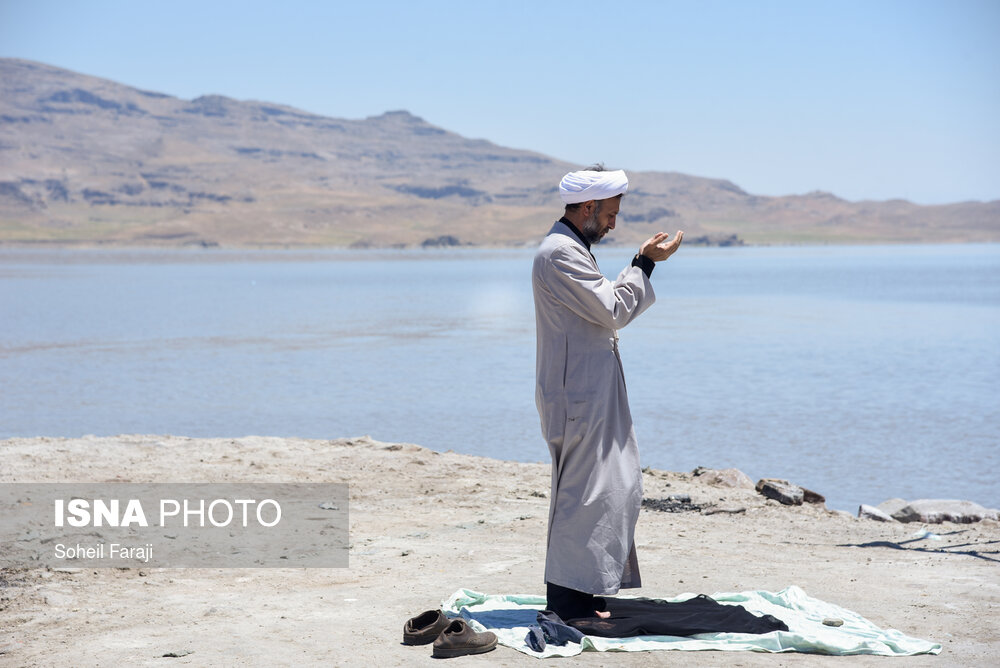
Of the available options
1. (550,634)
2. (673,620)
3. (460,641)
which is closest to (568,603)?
(550,634)

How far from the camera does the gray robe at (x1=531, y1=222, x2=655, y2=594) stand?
17.2 ft

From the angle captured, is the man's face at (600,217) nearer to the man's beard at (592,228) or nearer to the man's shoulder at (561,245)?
the man's beard at (592,228)

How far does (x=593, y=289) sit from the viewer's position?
205 inches

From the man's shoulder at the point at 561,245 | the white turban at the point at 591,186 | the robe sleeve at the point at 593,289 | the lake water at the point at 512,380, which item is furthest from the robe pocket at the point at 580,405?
the lake water at the point at 512,380

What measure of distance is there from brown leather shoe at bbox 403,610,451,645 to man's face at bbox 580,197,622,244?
2.02 m

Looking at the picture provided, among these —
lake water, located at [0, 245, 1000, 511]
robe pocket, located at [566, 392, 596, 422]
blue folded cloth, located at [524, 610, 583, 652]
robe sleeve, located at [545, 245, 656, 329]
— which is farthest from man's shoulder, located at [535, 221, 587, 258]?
lake water, located at [0, 245, 1000, 511]

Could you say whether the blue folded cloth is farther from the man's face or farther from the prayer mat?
the man's face

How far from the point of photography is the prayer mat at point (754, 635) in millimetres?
5090

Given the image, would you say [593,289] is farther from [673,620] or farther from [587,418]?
[673,620]

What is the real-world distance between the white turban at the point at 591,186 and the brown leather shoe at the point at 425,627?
2.12 m

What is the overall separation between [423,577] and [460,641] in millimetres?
1643

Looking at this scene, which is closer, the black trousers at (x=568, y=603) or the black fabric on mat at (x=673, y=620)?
the black fabric on mat at (x=673, y=620)

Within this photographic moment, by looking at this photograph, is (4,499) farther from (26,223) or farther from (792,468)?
(26,223)

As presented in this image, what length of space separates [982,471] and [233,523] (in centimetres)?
986
